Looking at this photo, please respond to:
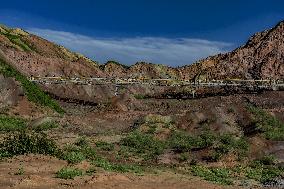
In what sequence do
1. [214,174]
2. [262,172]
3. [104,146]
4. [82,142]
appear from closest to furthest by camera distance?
[214,174] → [262,172] → [104,146] → [82,142]

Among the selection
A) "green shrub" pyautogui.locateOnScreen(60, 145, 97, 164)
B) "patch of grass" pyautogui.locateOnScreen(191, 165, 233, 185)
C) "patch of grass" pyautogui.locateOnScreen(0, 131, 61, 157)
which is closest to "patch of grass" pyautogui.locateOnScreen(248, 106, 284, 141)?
"patch of grass" pyautogui.locateOnScreen(191, 165, 233, 185)

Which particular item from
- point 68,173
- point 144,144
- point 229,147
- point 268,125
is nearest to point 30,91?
point 144,144

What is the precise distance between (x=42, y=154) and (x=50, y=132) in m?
12.2

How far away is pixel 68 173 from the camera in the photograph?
17.8m

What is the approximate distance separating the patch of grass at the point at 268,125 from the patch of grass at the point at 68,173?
53.1 ft

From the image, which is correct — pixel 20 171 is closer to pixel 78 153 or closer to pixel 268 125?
pixel 78 153

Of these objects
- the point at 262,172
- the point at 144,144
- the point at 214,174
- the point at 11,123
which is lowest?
the point at 262,172

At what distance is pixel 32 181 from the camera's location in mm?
16109

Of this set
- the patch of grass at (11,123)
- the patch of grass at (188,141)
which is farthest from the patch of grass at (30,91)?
the patch of grass at (188,141)

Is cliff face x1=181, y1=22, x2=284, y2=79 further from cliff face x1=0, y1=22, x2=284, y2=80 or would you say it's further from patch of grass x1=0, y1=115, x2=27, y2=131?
patch of grass x1=0, y1=115, x2=27, y2=131

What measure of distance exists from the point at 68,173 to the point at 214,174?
7770 mm

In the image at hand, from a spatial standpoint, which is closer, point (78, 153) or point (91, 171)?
point (91, 171)

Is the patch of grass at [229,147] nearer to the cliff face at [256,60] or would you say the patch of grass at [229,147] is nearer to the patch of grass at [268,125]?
the patch of grass at [268,125]

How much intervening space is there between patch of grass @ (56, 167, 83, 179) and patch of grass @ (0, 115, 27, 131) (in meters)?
16.5
